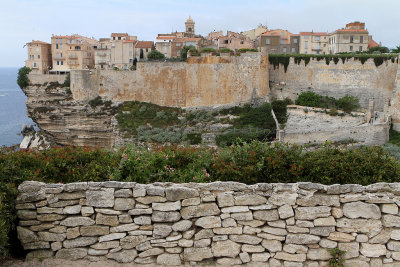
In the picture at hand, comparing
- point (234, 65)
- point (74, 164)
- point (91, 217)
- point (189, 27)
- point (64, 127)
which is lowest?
point (64, 127)

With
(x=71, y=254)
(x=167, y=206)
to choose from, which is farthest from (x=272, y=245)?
(x=71, y=254)

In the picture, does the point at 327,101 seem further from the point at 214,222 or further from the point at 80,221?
the point at 80,221

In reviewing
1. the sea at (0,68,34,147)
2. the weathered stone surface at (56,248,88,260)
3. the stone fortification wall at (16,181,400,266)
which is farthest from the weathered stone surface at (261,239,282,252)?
the sea at (0,68,34,147)

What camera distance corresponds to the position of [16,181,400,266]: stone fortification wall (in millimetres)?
5832

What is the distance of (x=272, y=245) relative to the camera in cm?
593

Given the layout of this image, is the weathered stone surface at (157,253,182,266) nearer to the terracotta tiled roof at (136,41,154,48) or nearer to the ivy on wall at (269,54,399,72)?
the ivy on wall at (269,54,399,72)

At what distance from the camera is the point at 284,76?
35.0 metres

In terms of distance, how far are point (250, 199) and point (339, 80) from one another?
97.1ft

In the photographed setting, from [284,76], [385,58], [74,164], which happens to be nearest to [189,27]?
[284,76]

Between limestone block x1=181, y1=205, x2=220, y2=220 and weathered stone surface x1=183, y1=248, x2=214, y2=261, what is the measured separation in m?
0.51

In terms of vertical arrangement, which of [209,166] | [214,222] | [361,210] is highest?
[209,166]

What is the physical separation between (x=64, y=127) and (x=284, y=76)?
19572 millimetres

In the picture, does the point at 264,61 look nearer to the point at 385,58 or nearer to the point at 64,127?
the point at 385,58

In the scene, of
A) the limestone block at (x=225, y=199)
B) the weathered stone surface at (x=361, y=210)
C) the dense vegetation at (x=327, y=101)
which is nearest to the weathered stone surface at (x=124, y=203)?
the limestone block at (x=225, y=199)
